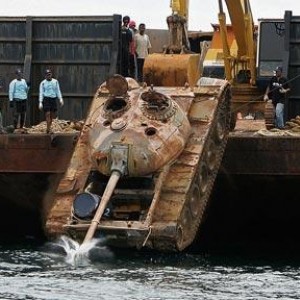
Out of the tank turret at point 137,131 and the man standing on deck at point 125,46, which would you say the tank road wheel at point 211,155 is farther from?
the man standing on deck at point 125,46

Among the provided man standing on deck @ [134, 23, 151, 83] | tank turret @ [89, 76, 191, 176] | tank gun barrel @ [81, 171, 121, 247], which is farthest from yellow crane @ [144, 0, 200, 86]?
man standing on deck @ [134, 23, 151, 83]

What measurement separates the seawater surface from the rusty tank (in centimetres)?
43

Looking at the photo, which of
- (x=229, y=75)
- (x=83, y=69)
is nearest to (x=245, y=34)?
(x=229, y=75)

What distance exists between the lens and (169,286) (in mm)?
21375

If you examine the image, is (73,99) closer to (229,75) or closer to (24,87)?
(24,87)

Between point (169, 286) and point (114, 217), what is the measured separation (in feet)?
7.64

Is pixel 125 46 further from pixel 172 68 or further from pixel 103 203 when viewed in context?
pixel 103 203

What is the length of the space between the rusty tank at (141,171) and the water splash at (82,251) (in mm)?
149

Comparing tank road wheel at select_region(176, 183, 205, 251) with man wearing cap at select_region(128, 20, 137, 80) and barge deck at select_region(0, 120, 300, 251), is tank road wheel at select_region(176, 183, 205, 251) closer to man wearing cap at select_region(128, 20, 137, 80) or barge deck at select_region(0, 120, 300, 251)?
barge deck at select_region(0, 120, 300, 251)

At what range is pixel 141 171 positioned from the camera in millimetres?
23656

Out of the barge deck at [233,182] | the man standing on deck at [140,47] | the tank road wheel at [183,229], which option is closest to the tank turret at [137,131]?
the tank road wheel at [183,229]

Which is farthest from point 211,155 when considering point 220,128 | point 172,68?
point 172,68

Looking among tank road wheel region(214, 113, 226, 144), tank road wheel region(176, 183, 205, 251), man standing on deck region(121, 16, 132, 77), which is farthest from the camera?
man standing on deck region(121, 16, 132, 77)

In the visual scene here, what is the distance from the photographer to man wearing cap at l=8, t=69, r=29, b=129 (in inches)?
1195
